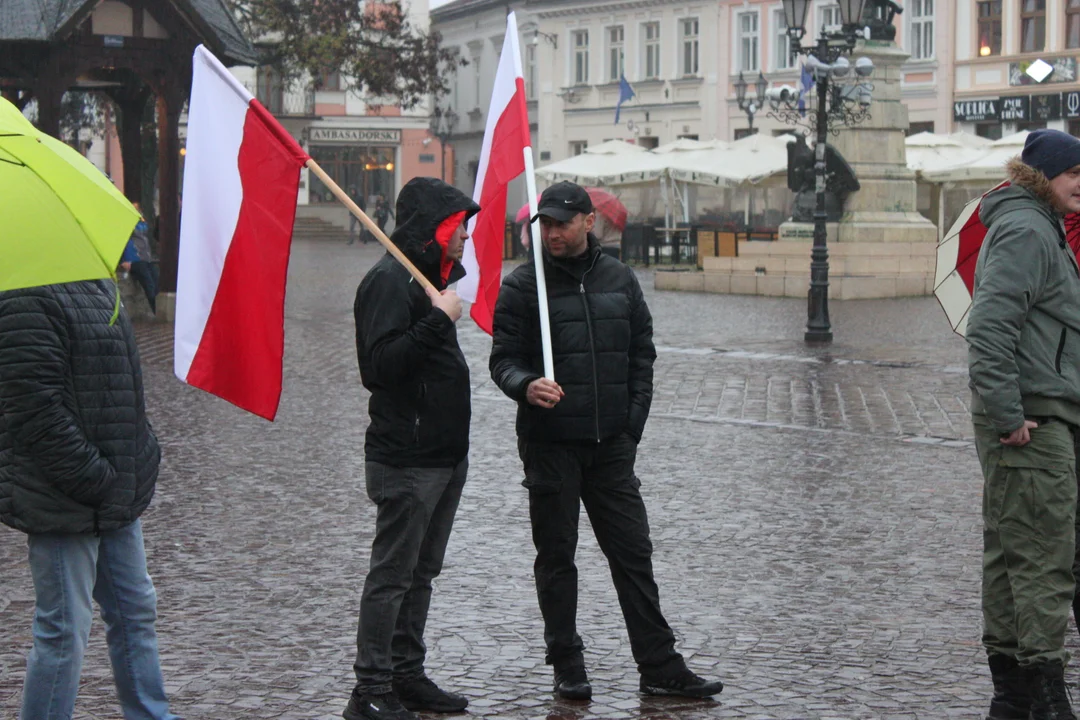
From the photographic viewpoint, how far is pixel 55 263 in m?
4.38

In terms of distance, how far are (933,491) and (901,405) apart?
3.98 metres

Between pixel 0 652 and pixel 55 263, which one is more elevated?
pixel 55 263

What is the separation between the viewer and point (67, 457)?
181 inches

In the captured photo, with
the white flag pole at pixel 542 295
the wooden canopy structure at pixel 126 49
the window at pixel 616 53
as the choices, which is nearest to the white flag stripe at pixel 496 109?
the white flag pole at pixel 542 295

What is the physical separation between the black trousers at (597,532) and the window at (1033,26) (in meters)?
41.5

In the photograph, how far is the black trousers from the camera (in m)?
5.75

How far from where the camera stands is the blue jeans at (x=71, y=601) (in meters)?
4.72

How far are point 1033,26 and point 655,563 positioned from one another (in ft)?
132

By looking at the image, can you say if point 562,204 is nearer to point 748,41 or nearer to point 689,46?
point 748,41

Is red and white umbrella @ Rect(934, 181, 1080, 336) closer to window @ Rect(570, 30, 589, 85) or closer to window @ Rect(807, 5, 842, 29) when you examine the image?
window @ Rect(807, 5, 842, 29)

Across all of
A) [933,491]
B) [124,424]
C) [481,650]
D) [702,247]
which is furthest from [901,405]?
[702,247]

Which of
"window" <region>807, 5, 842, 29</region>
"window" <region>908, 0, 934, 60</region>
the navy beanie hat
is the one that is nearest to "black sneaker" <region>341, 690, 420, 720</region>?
the navy beanie hat

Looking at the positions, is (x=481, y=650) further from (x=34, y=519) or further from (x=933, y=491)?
(x=933, y=491)

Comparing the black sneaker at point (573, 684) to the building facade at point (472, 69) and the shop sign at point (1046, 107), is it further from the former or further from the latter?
the building facade at point (472, 69)
